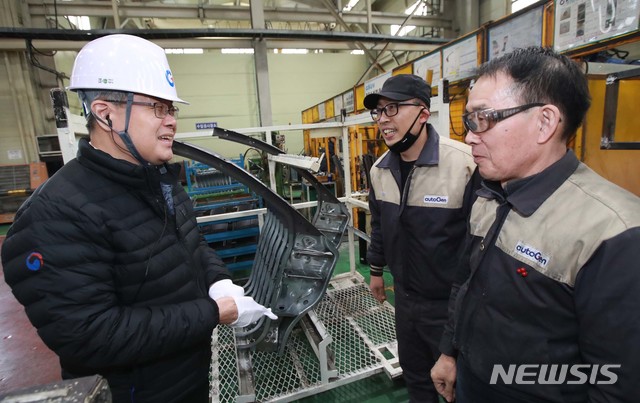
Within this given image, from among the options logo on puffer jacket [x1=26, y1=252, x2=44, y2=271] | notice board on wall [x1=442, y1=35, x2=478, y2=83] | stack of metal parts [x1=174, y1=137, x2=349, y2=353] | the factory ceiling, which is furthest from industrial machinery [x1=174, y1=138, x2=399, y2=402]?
the factory ceiling

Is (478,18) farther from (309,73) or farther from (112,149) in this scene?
(112,149)

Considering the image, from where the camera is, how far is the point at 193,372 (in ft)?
3.93

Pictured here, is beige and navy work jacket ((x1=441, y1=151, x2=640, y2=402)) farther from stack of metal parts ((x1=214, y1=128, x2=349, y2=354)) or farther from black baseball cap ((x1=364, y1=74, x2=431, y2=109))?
stack of metal parts ((x1=214, y1=128, x2=349, y2=354))

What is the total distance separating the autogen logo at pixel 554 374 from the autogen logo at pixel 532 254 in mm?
263

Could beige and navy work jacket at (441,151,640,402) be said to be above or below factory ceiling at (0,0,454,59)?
below

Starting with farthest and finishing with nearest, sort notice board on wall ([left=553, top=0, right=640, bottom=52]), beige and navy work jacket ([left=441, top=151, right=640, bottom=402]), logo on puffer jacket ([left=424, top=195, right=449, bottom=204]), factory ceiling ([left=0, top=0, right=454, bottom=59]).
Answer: factory ceiling ([left=0, top=0, right=454, bottom=59]) < notice board on wall ([left=553, top=0, right=640, bottom=52]) < logo on puffer jacket ([left=424, top=195, right=449, bottom=204]) < beige and navy work jacket ([left=441, top=151, right=640, bottom=402])

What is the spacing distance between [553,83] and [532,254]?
18.8 inches

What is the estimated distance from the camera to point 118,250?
968 mm

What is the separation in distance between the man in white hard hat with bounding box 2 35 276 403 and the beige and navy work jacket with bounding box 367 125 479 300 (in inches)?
36.3

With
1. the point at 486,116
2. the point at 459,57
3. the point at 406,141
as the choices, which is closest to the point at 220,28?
the point at 459,57

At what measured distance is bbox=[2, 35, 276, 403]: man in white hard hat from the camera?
0.84 m

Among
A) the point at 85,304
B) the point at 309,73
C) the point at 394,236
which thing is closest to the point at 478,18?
the point at 309,73

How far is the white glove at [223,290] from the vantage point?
137 centimetres

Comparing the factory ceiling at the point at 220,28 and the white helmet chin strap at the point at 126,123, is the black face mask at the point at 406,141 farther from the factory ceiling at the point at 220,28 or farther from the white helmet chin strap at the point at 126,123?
the factory ceiling at the point at 220,28
